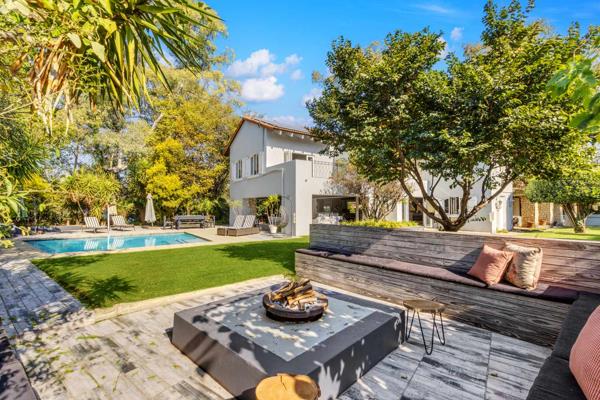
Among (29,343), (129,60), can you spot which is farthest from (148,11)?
(29,343)

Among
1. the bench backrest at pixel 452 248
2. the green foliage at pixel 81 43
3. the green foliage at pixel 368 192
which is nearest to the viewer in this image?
the green foliage at pixel 81 43

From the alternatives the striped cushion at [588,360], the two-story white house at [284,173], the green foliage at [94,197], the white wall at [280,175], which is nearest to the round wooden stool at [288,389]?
the striped cushion at [588,360]

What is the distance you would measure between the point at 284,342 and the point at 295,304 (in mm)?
592

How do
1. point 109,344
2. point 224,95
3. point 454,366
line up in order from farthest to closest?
1. point 224,95
2. point 109,344
3. point 454,366

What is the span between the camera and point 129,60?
2340 mm

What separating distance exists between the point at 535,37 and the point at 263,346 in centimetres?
788

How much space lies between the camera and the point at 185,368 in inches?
131

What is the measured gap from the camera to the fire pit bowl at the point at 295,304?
3.52m

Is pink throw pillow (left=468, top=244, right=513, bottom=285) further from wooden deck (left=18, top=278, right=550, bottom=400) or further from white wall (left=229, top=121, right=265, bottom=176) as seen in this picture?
white wall (left=229, top=121, right=265, bottom=176)

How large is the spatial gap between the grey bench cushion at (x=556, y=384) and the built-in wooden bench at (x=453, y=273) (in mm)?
1927

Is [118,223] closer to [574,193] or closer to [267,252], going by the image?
[267,252]

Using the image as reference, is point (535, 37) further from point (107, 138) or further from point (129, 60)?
point (107, 138)

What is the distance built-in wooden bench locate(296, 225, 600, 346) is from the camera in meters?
3.89

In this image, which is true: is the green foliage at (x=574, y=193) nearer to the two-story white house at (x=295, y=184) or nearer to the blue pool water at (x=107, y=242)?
the two-story white house at (x=295, y=184)
